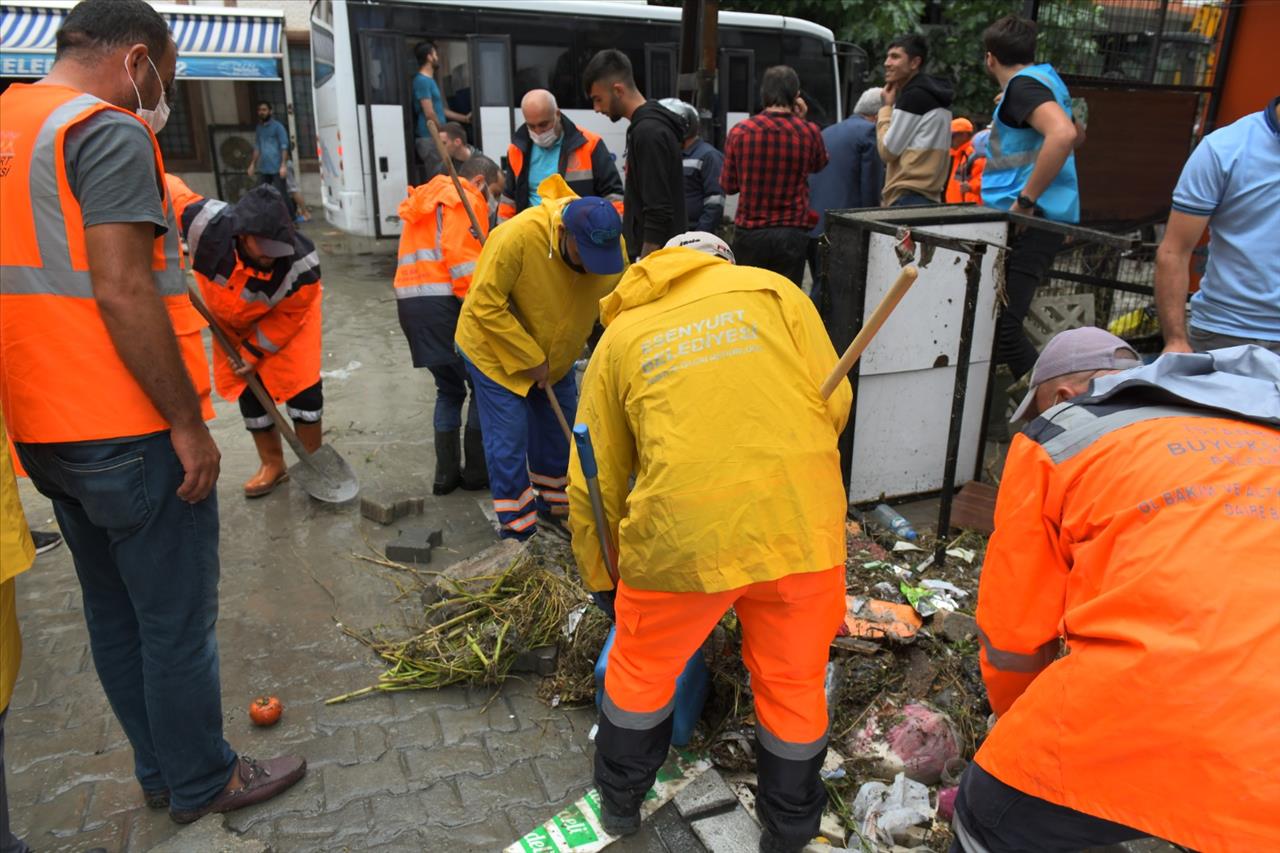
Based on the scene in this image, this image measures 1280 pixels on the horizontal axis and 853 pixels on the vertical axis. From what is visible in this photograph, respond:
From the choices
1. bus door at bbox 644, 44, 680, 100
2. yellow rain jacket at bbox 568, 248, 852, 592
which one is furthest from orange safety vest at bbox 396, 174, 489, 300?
bus door at bbox 644, 44, 680, 100

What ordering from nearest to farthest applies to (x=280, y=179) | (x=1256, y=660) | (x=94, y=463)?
(x=1256, y=660) < (x=94, y=463) < (x=280, y=179)

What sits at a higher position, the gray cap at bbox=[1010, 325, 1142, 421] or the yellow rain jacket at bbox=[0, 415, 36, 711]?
the gray cap at bbox=[1010, 325, 1142, 421]

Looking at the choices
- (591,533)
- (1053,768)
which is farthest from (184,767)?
(1053,768)

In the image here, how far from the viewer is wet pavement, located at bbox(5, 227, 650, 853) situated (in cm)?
258

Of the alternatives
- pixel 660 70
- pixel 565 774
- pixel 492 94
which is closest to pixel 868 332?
pixel 565 774

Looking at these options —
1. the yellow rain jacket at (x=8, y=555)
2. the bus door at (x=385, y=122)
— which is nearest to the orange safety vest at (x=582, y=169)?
the bus door at (x=385, y=122)

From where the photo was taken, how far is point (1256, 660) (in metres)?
1.43

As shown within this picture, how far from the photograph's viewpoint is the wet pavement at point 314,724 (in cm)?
258

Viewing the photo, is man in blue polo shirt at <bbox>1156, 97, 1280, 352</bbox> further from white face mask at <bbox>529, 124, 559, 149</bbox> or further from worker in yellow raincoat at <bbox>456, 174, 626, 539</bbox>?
white face mask at <bbox>529, 124, 559, 149</bbox>

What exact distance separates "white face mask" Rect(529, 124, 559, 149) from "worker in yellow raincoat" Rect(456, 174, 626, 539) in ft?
7.53

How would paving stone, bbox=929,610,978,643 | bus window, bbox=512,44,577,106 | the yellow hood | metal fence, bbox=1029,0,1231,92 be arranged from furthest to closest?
bus window, bbox=512,44,577,106 → metal fence, bbox=1029,0,1231,92 → paving stone, bbox=929,610,978,643 → the yellow hood

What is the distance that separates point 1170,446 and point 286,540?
3.77 meters

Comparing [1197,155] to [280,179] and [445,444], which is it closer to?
[445,444]

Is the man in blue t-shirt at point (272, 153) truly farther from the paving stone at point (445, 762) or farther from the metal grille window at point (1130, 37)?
the paving stone at point (445, 762)
